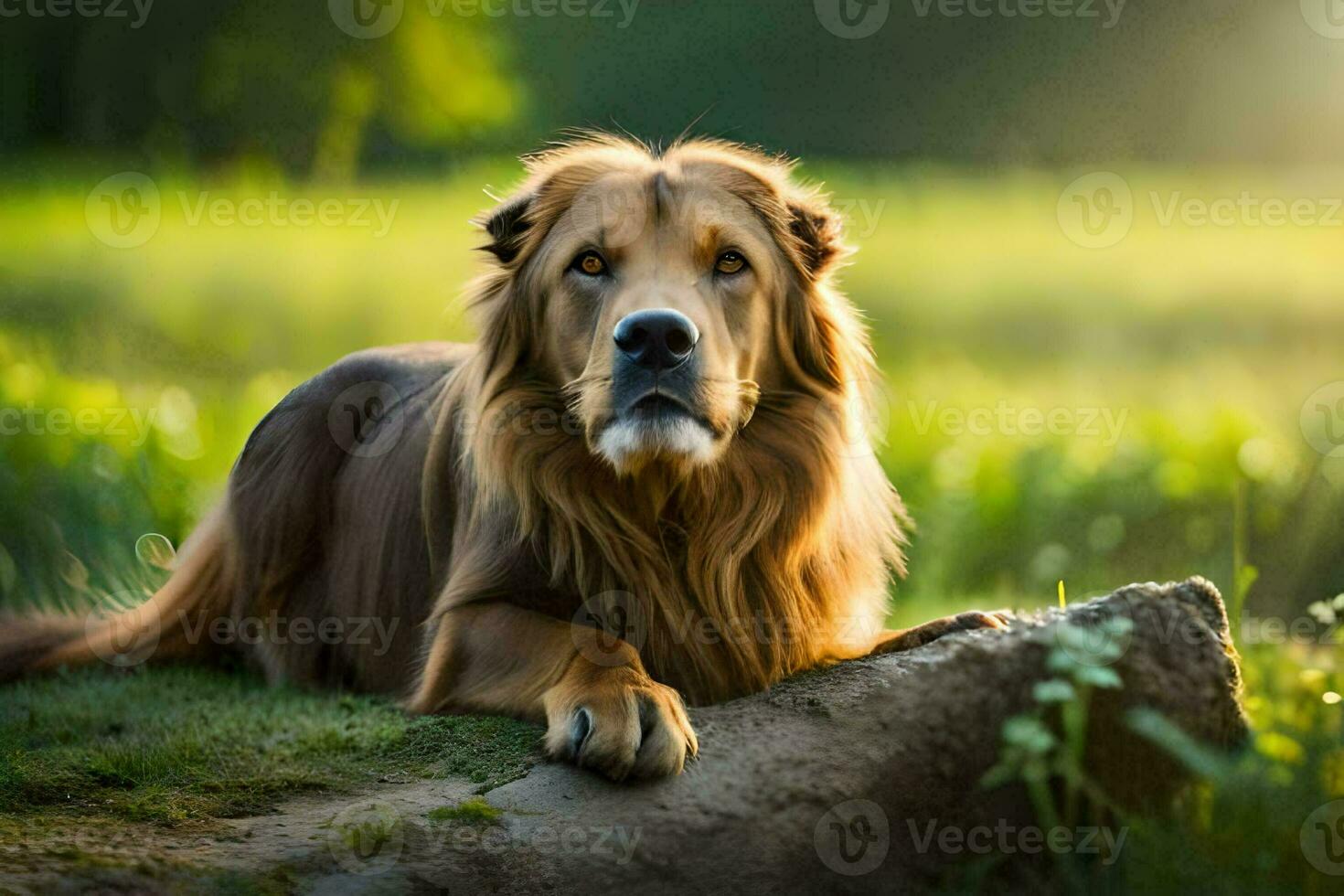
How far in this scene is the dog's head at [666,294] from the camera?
14.4 ft

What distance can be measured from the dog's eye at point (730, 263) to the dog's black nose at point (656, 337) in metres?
0.46

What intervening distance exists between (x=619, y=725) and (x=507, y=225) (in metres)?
1.98

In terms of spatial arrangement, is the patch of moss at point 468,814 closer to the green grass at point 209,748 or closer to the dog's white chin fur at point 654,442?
the green grass at point 209,748

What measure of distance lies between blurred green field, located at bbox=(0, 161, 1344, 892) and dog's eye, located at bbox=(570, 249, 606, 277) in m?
0.88

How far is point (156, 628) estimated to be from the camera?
6035mm

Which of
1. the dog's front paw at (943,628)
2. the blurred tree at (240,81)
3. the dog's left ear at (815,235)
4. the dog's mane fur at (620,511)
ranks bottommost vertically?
the dog's front paw at (943,628)

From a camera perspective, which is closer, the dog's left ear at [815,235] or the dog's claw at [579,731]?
the dog's claw at [579,731]

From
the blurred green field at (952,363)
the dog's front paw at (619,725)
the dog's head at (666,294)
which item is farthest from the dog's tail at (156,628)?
the dog's front paw at (619,725)

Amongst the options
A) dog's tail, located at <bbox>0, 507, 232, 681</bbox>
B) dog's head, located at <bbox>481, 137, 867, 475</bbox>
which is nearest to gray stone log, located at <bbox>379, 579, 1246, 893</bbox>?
dog's head, located at <bbox>481, 137, 867, 475</bbox>

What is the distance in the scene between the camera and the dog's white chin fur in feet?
14.3

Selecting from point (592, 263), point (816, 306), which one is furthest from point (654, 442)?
point (816, 306)

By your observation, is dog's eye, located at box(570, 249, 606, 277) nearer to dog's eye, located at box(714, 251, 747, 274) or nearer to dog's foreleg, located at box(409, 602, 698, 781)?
dog's eye, located at box(714, 251, 747, 274)

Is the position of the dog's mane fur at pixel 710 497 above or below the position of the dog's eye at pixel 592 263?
below

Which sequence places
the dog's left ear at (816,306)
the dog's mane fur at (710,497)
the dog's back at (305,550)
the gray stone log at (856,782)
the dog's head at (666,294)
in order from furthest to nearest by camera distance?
the dog's back at (305,550) → the dog's left ear at (816,306) → the dog's mane fur at (710,497) → the dog's head at (666,294) → the gray stone log at (856,782)
